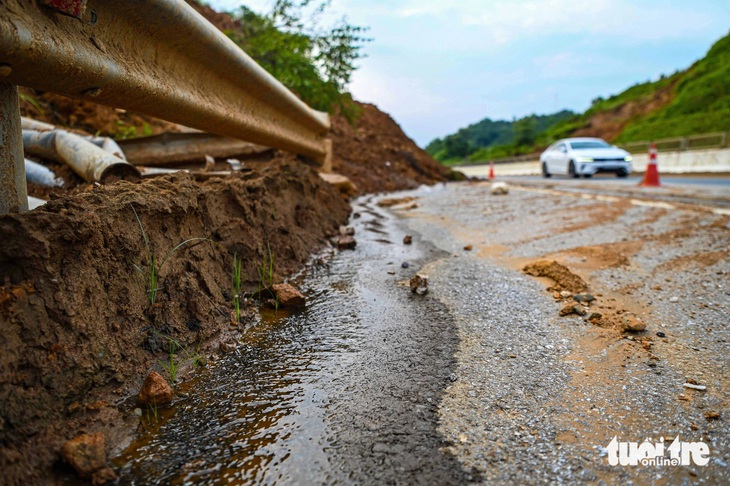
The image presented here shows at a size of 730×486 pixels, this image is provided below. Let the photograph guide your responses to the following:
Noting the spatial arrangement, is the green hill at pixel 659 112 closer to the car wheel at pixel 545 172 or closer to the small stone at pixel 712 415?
the car wheel at pixel 545 172

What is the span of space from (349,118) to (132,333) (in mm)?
9064

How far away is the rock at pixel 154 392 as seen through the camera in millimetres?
1521

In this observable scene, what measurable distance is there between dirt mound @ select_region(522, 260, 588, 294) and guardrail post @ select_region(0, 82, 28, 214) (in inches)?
95.6

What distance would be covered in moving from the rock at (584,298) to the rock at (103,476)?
211 centimetres

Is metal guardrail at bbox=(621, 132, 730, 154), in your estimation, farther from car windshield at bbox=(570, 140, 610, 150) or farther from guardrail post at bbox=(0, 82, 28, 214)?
guardrail post at bbox=(0, 82, 28, 214)

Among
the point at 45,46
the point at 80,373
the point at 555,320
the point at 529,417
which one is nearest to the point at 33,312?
the point at 80,373

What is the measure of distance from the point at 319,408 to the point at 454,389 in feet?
1.47

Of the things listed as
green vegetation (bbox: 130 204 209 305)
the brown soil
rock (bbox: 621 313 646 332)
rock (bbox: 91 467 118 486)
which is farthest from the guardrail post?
rock (bbox: 621 313 646 332)

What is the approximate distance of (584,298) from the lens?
246cm

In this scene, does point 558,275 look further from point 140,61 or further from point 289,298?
point 140,61

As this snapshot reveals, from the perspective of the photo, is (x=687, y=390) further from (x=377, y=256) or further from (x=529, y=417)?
(x=377, y=256)

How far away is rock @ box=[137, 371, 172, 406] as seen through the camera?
1.52 m

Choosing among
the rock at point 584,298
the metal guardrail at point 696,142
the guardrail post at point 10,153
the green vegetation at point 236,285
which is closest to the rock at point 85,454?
the guardrail post at point 10,153

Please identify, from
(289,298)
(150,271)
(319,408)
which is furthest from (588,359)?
(150,271)
